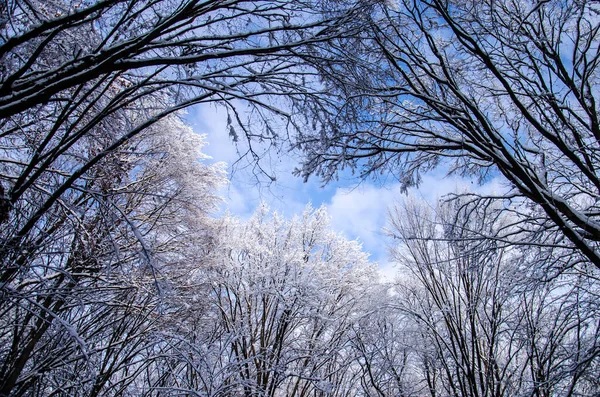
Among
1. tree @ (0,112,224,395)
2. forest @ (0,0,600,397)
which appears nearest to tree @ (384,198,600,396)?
forest @ (0,0,600,397)

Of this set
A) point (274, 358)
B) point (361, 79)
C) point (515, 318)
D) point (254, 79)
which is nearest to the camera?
point (254, 79)

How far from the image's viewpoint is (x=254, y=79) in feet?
10.3

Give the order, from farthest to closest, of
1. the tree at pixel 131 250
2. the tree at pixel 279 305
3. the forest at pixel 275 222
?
the tree at pixel 279 305, the tree at pixel 131 250, the forest at pixel 275 222

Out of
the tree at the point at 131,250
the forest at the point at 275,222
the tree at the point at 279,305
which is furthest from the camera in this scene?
the tree at the point at 279,305

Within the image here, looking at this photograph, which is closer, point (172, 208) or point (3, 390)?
point (3, 390)

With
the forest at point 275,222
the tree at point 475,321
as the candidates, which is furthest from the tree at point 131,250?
the tree at point 475,321

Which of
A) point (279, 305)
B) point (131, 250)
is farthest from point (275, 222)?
point (131, 250)

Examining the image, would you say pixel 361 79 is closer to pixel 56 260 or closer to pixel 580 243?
pixel 580 243

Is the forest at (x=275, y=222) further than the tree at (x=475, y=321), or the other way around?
the tree at (x=475, y=321)

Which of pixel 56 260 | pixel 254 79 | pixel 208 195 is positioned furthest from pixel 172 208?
pixel 254 79

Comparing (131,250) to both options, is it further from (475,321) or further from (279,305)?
(475,321)

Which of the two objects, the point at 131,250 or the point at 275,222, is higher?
the point at 275,222

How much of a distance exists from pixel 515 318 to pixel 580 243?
197 inches

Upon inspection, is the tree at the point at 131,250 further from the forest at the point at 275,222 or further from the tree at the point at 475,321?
the tree at the point at 475,321
